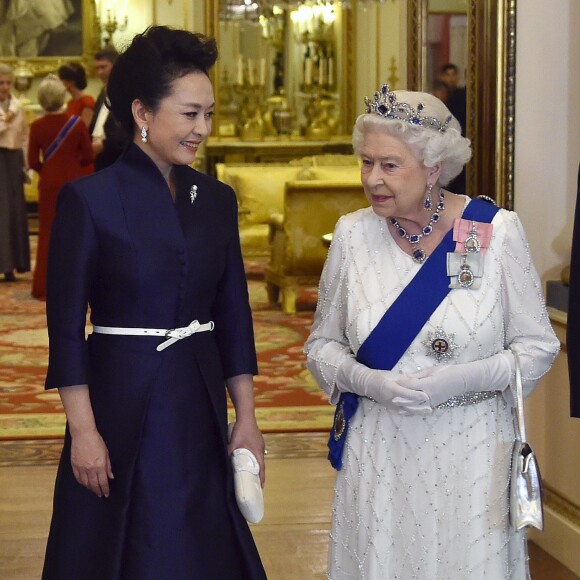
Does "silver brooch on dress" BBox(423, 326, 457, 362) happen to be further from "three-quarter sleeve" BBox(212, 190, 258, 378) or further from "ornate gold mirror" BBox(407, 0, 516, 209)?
"ornate gold mirror" BBox(407, 0, 516, 209)

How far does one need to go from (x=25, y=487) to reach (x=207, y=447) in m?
2.53

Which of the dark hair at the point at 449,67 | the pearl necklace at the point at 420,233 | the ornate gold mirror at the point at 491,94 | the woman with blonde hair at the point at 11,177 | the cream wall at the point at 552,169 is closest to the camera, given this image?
the pearl necklace at the point at 420,233

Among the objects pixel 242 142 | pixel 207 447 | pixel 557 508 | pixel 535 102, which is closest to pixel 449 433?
pixel 207 447

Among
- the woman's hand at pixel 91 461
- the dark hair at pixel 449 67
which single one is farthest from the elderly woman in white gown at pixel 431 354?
the dark hair at pixel 449 67

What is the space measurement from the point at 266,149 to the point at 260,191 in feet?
11.2

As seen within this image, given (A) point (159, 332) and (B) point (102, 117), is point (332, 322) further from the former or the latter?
(B) point (102, 117)

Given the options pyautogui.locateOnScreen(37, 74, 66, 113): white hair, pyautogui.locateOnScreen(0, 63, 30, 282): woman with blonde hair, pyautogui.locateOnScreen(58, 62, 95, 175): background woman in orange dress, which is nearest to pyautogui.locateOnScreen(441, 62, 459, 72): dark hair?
pyautogui.locateOnScreen(37, 74, 66, 113): white hair

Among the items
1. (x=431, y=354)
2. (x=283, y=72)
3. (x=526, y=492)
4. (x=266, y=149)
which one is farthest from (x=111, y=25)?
(x=526, y=492)

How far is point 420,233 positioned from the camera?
2.87m

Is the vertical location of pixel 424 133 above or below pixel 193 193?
above

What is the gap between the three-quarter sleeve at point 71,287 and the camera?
2639mm

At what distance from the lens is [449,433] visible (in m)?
2.83

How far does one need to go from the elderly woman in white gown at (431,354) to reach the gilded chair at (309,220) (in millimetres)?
6361

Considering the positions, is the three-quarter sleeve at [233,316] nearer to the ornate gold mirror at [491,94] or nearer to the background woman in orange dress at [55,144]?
the ornate gold mirror at [491,94]
